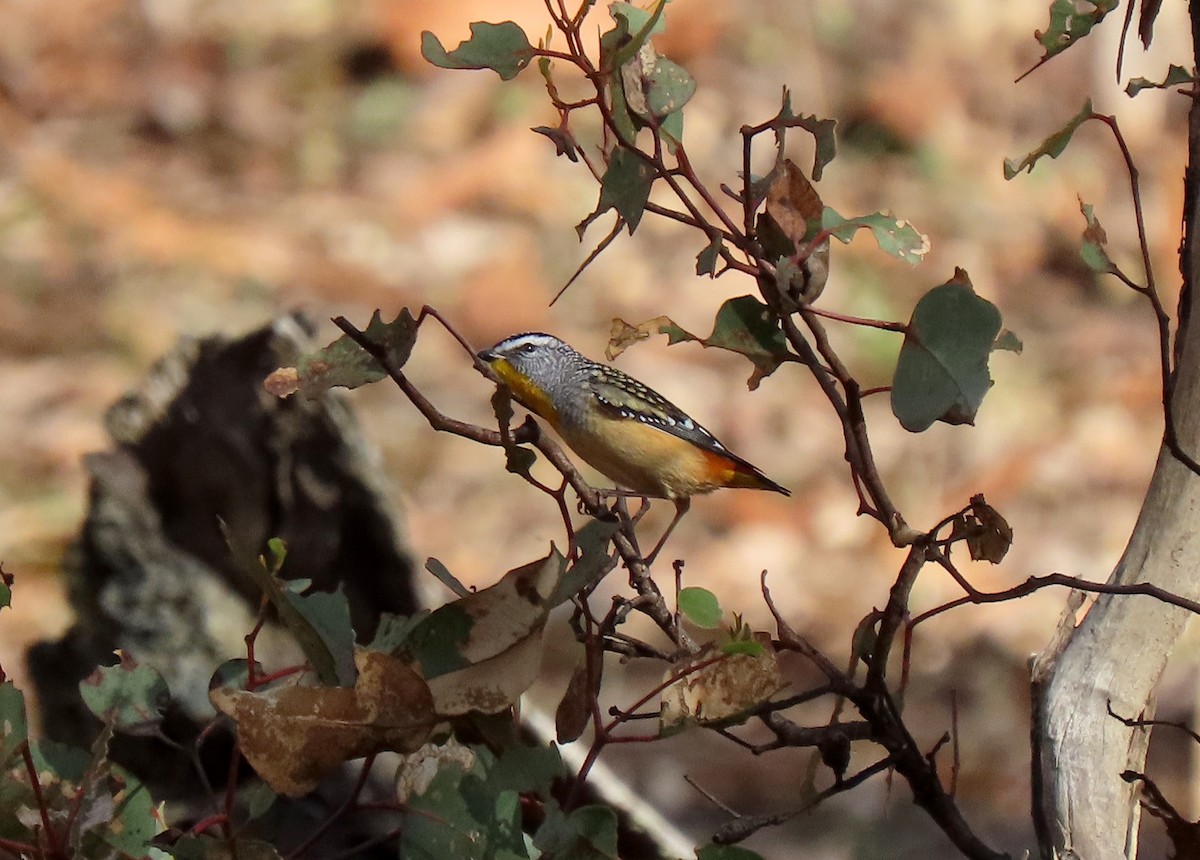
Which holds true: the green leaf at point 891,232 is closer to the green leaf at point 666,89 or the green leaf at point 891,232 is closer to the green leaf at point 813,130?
the green leaf at point 813,130

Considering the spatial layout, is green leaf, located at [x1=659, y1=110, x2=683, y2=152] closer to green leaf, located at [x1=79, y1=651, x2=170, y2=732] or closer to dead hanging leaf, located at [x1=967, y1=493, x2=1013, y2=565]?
dead hanging leaf, located at [x1=967, y1=493, x2=1013, y2=565]

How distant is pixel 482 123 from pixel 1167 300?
3000 mm

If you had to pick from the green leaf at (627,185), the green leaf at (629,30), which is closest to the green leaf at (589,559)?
the green leaf at (627,185)

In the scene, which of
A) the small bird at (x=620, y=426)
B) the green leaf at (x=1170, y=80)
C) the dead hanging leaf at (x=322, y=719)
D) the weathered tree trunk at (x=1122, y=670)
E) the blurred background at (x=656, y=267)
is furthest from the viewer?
the blurred background at (x=656, y=267)

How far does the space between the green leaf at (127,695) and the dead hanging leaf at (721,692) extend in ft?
1.47

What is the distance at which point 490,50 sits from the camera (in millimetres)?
1076

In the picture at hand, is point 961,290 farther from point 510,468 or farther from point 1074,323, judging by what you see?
point 1074,323

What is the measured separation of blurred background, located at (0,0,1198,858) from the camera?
438cm

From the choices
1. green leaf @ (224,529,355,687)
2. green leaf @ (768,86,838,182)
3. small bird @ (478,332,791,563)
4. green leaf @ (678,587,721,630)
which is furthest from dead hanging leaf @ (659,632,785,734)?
small bird @ (478,332,791,563)

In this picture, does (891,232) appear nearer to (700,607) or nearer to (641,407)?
(700,607)

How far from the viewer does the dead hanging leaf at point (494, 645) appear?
3.28ft

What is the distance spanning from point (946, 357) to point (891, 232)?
0.10 metres

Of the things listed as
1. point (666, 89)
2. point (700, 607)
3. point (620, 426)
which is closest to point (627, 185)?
point (666, 89)

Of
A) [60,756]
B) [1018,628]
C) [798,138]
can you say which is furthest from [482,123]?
[60,756]
